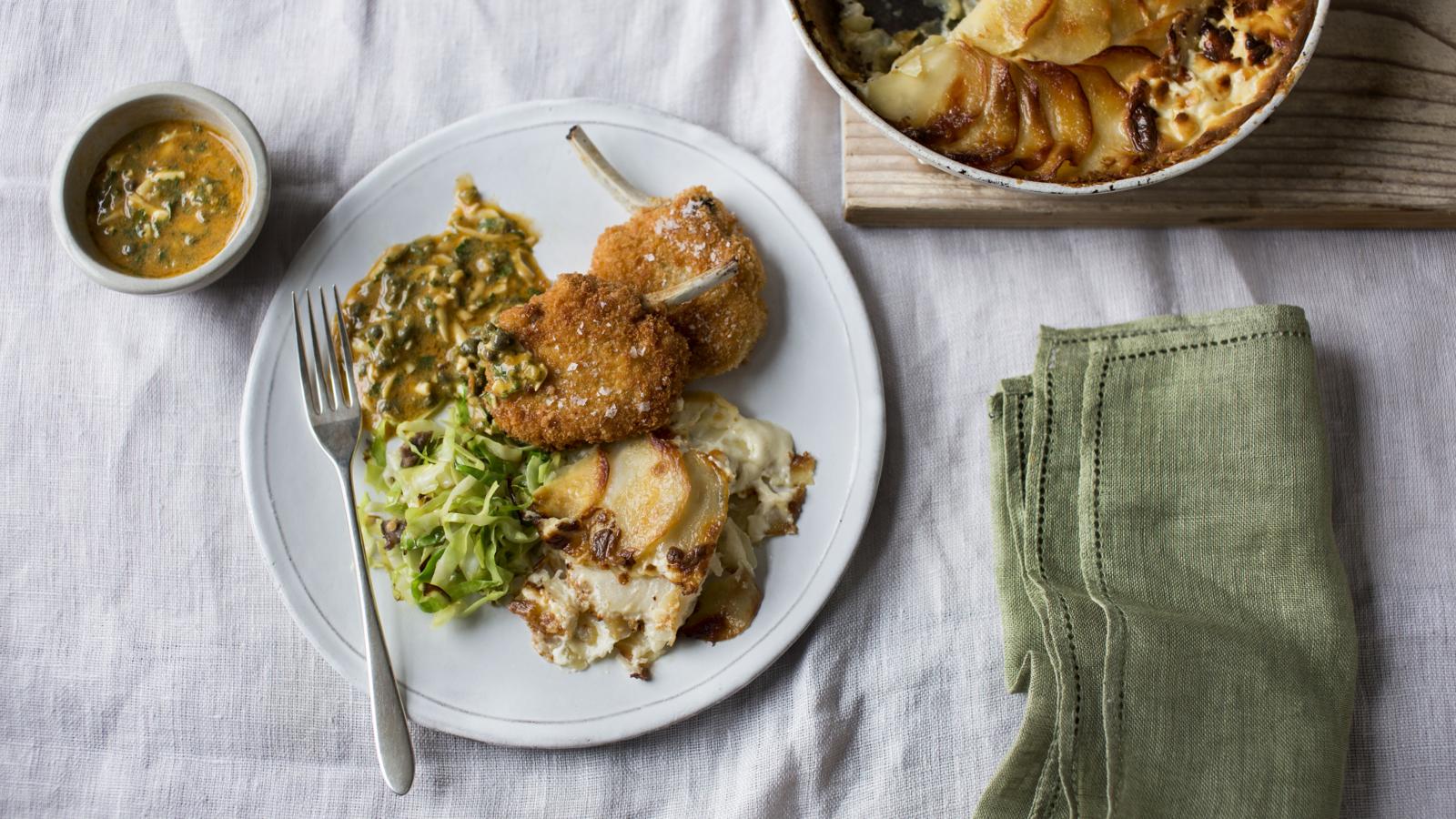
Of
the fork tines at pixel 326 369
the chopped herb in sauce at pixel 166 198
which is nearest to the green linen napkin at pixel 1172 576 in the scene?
the fork tines at pixel 326 369

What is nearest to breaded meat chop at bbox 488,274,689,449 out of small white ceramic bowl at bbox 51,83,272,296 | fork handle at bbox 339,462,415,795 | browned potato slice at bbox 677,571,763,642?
browned potato slice at bbox 677,571,763,642

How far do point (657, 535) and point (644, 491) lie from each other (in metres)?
0.12

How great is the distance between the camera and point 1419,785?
2.64m

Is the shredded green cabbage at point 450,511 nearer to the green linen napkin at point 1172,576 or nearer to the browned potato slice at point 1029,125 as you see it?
the green linen napkin at point 1172,576

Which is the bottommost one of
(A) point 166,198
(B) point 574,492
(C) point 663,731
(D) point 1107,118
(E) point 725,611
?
(C) point 663,731

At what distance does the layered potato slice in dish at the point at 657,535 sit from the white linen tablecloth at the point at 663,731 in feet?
0.91

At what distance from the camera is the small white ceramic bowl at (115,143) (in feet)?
8.70

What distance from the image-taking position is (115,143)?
278 cm

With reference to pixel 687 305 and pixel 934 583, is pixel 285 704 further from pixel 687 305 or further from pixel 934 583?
pixel 934 583

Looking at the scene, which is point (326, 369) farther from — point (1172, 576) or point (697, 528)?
point (1172, 576)

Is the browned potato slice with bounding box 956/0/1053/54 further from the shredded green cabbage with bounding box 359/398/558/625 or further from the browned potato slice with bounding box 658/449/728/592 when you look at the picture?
the shredded green cabbage with bounding box 359/398/558/625

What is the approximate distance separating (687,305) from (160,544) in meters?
1.59

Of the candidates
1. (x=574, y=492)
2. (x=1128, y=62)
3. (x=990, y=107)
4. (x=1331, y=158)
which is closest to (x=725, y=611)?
(x=574, y=492)

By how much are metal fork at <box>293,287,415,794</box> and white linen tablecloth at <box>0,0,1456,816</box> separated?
0.15m
